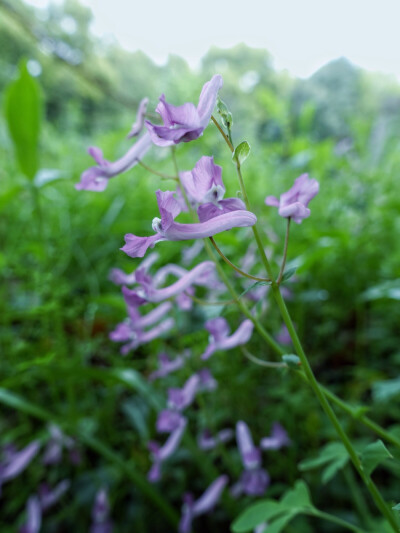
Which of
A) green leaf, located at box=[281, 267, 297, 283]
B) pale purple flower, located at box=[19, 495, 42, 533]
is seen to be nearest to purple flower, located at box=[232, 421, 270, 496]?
pale purple flower, located at box=[19, 495, 42, 533]

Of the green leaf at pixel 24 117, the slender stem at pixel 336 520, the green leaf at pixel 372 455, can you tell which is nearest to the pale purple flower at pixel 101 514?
the slender stem at pixel 336 520

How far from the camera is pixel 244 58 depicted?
24.7 ft

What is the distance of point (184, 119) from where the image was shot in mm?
408

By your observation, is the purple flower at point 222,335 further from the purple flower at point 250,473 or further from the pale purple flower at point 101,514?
the pale purple flower at point 101,514

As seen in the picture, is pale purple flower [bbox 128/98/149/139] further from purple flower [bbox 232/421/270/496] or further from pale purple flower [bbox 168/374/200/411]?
purple flower [bbox 232/421/270/496]

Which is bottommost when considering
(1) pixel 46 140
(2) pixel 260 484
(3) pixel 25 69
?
(2) pixel 260 484

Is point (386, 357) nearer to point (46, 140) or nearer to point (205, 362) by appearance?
point (205, 362)

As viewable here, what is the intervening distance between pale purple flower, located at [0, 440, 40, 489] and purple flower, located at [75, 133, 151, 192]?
0.84 metres

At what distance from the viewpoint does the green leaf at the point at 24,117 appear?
50.5 inches

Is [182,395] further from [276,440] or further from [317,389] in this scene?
[317,389]

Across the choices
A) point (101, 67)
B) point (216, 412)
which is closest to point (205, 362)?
point (216, 412)

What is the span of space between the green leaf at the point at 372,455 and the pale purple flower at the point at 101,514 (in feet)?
2.33

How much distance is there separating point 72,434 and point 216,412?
0.37 meters

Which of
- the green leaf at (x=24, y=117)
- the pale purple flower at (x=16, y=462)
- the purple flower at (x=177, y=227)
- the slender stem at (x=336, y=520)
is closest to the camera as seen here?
the purple flower at (x=177, y=227)
